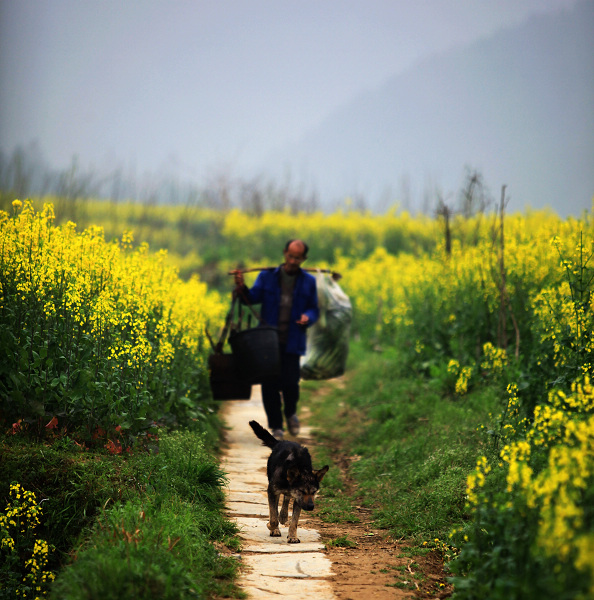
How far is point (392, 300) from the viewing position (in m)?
14.8

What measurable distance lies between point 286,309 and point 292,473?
338 cm

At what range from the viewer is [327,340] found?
9656 millimetres

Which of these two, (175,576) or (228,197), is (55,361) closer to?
(175,576)

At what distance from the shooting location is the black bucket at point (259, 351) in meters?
7.02

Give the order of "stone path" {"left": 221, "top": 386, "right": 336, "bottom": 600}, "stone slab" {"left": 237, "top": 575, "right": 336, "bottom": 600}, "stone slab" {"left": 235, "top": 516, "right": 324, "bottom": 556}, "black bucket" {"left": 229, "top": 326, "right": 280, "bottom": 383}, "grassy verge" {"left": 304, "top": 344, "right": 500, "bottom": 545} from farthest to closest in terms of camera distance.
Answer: "black bucket" {"left": 229, "top": 326, "right": 280, "bottom": 383}
"grassy verge" {"left": 304, "top": 344, "right": 500, "bottom": 545}
"stone slab" {"left": 235, "top": 516, "right": 324, "bottom": 556}
"stone path" {"left": 221, "top": 386, "right": 336, "bottom": 600}
"stone slab" {"left": 237, "top": 575, "right": 336, "bottom": 600}

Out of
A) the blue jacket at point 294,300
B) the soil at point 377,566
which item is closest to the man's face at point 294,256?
the blue jacket at point 294,300

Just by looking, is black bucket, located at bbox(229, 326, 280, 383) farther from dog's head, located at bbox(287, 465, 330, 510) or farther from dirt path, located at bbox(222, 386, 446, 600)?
dog's head, located at bbox(287, 465, 330, 510)

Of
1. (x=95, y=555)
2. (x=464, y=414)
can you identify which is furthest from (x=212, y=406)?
(x=95, y=555)

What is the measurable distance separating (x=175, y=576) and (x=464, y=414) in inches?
165

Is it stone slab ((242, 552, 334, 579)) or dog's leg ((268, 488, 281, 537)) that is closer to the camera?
stone slab ((242, 552, 334, 579))

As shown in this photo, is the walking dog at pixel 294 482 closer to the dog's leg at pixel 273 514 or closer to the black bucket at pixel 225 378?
the dog's leg at pixel 273 514

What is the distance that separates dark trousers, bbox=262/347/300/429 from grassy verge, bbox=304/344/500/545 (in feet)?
1.95

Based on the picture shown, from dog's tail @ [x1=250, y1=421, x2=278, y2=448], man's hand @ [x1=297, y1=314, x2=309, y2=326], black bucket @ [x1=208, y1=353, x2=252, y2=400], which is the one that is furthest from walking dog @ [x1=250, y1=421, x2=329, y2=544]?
man's hand @ [x1=297, y1=314, x2=309, y2=326]

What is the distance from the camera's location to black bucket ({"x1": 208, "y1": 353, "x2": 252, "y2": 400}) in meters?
7.29
